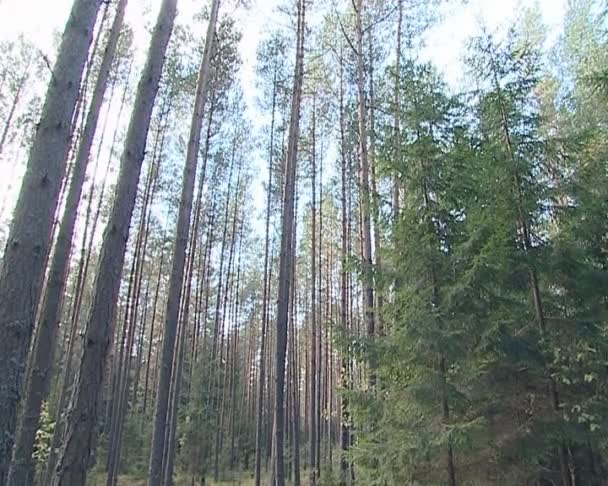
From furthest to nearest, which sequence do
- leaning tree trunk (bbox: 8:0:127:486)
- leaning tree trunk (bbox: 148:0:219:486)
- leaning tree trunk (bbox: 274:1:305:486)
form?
leaning tree trunk (bbox: 274:1:305:486), leaning tree trunk (bbox: 148:0:219:486), leaning tree trunk (bbox: 8:0:127:486)

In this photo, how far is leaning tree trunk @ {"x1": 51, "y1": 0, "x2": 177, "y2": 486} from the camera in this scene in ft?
11.0

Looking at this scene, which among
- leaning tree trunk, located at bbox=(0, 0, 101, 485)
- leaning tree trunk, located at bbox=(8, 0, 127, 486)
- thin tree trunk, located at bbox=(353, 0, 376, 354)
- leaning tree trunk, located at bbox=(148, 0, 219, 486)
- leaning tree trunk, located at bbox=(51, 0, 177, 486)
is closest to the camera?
leaning tree trunk, located at bbox=(0, 0, 101, 485)

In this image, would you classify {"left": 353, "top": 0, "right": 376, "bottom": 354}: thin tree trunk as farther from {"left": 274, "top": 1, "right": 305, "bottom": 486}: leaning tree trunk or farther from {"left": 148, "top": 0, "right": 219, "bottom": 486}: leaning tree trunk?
{"left": 148, "top": 0, "right": 219, "bottom": 486}: leaning tree trunk

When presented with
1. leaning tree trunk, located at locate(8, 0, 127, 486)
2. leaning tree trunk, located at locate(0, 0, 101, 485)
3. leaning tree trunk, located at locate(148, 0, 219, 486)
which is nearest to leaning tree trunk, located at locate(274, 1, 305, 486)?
leaning tree trunk, located at locate(148, 0, 219, 486)

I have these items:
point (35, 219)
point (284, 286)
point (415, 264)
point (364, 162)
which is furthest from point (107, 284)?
point (364, 162)

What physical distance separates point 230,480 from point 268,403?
5799mm

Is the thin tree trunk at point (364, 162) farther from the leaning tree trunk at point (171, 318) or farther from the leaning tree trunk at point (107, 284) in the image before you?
the leaning tree trunk at point (107, 284)

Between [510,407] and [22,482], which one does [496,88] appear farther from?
[22,482]

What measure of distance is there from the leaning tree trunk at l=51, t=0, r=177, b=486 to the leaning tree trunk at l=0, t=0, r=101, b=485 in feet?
2.74

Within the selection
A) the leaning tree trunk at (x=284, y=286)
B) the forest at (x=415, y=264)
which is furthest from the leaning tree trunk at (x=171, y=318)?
the leaning tree trunk at (x=284, y=286)

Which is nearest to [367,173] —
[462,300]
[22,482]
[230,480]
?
[462,300]

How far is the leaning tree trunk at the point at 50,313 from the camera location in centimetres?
532

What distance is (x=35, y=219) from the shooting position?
294cm

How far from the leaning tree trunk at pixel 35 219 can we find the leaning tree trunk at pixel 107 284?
32.9 inches
